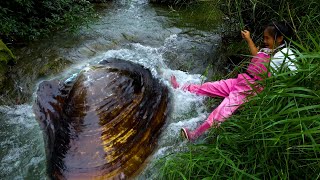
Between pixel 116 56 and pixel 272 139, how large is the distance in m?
3.22

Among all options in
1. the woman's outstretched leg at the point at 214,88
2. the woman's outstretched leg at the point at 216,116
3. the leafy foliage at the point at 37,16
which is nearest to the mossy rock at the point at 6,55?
the leafy foliage at the point at 37,16

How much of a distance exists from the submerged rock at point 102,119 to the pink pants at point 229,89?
536 millimetres

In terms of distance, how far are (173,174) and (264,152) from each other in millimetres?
725

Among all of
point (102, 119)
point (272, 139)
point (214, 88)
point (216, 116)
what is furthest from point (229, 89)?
point (272, 139)

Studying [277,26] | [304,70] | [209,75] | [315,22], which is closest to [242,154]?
[304,70]

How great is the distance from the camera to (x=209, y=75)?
4172mm

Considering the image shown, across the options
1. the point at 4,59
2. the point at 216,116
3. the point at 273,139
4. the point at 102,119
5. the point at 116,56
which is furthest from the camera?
the point at 116,56

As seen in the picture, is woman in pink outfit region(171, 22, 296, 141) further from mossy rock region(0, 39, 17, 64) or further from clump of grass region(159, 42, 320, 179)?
mossy rock region(0, 39, 17, 64)

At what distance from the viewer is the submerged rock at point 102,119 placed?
2.80 meters

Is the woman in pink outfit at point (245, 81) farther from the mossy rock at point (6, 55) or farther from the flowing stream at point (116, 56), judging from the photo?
the mossy rock at point (6, 55)

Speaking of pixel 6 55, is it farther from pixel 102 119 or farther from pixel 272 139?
pixel 272 139

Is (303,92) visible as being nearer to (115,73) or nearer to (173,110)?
(173,110)

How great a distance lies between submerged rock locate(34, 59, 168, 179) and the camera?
2.80 meters

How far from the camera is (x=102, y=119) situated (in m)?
3.29
